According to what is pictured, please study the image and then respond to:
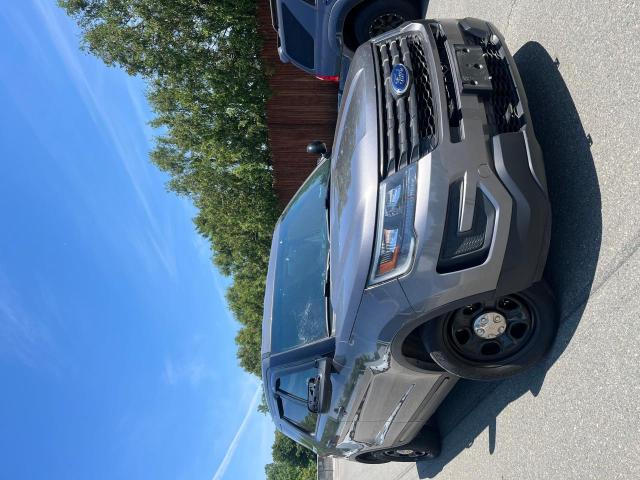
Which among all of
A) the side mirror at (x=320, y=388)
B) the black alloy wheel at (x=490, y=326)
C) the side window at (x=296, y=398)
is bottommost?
the side window at (x=296, y=398)

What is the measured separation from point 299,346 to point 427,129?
6.00 feet

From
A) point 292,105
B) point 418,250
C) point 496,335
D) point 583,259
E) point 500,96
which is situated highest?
point 500,96

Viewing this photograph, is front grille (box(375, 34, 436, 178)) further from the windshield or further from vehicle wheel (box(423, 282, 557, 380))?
the windshield

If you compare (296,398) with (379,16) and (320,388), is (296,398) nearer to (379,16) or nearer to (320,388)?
(320,388)

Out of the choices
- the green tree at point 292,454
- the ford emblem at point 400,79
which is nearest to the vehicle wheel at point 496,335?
the ford emblem at point 400,79

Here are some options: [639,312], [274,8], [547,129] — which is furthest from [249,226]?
[639,312]

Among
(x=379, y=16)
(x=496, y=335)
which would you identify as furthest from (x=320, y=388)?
(x=379, y=16)

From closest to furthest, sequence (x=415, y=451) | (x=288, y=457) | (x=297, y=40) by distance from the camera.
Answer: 1. (x=415, y=451)
2. (x=297, y=40)
3. (x=288, y=457)

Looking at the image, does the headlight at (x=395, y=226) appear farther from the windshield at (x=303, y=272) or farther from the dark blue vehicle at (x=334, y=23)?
the dark blue vehicle at (x=334, y=23)

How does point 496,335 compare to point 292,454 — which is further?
point 292,454

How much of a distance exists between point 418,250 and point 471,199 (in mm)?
387

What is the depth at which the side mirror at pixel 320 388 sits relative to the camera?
11.2 ft

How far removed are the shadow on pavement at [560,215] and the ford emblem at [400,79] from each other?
110cm

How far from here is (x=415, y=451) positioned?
4.49 metres
